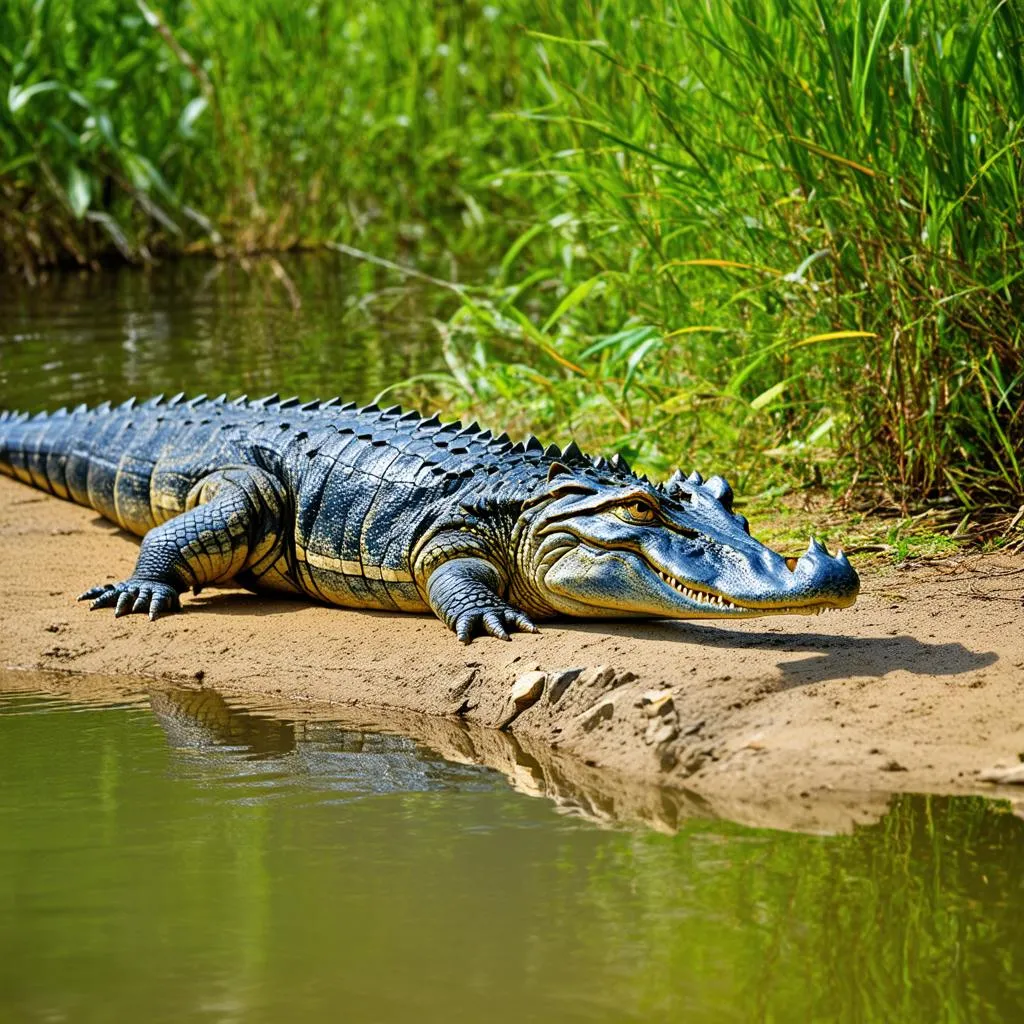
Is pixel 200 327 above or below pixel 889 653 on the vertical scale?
above

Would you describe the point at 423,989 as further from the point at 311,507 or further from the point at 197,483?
the point at 197,483

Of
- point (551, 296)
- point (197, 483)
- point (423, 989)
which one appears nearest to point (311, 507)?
point (197, 483)

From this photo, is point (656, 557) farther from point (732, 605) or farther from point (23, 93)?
point (23, 93)

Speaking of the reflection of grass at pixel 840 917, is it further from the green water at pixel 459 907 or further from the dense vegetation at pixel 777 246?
the dense vegetation at pixel 777 246

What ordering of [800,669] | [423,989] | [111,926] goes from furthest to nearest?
[800,669] < [111,926] < [423,989]

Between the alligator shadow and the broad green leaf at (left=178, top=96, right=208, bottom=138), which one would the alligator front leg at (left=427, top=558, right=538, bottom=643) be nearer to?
the alligator shadow

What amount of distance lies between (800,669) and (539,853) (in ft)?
3.75

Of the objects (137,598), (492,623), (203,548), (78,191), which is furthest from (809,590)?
(78,191)

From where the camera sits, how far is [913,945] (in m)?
2.86

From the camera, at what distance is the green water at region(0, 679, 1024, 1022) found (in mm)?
2730

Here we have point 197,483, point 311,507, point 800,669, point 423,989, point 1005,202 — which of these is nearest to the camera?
point 423,989

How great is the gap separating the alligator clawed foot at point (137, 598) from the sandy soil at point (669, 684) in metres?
0.05

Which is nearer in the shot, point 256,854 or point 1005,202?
point 256,854

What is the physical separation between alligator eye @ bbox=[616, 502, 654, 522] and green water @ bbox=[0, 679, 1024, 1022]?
3.92 feet
